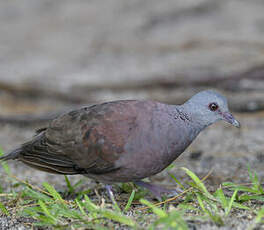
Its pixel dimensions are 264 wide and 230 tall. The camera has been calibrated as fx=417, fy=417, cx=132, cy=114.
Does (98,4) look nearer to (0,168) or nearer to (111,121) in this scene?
(0,168)

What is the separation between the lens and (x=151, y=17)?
748 centimetres

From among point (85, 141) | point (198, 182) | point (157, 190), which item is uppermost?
point (85, 141)

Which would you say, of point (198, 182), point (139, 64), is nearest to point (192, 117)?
point (198, 182)

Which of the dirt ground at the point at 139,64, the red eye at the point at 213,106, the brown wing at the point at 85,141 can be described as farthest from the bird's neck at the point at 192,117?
the dirt ground at the point at 139,64

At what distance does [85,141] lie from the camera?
279 cm

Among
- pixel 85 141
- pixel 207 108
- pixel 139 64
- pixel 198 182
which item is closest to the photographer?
pixel 198 182

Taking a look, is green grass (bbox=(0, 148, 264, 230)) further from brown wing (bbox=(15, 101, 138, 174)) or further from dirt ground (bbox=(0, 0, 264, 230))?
dirt ground (bbox=(0, 0, 264, 230))

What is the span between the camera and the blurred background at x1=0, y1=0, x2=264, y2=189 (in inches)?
183

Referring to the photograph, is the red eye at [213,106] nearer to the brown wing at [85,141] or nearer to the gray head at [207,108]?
the gray head at [207,108]

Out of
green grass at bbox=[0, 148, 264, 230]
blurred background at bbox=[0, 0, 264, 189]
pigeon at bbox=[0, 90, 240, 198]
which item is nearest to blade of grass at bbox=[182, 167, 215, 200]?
green grass at bbox=[0, 148, 264, 230]

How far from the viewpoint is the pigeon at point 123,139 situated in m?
2.67

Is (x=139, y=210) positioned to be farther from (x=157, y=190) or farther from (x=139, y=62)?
(x=139, y=62)

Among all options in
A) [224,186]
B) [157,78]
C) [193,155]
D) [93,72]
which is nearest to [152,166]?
[224,186]

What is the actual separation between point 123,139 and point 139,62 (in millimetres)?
3853
